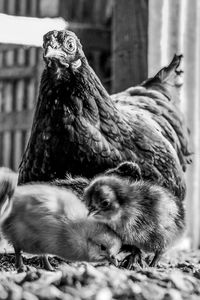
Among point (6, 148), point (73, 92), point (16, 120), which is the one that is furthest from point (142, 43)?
point (6, 148)

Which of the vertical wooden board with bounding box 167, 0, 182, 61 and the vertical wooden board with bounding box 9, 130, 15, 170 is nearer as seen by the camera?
the vertical wooden board with bounding box 167, 0, 182, 61

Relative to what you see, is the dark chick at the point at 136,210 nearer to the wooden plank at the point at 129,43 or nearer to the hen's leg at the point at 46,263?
the hen's leg at the point at 46,263

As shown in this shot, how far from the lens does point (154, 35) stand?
A: 3.92 metres

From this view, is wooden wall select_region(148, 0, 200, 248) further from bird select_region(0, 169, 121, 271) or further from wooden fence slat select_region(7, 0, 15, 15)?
wooden fence slat select_region(7, 0, 15, 15)

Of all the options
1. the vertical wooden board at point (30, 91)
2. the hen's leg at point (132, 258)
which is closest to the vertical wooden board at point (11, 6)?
the vertical wooden board at point (30, 91)

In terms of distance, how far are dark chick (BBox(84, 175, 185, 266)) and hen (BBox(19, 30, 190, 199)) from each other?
122 millimetres

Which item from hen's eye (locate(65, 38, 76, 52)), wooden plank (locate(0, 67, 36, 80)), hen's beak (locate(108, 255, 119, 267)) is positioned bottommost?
hen's beak (locate(108, 255, 119, 267))

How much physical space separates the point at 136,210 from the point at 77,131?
37cm

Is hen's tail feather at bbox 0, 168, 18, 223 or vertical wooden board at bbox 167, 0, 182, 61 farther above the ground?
vertical wooden board at bbox 167, 0, 182, 61

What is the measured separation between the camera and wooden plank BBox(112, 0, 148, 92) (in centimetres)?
398

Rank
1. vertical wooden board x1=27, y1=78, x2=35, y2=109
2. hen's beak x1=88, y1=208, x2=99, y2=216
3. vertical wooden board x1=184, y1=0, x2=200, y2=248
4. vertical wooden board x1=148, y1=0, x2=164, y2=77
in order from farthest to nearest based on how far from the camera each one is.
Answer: vertical wooden board x1=27, y1=78, x2=35, y2=109, vertical wooden board x1=184, y1=0, x2=200, y2=248, vertical wooden board x1=148, y1=0, x2=164, y2=77, hen's beak x1=88, y1=208, x2=99, y2=216

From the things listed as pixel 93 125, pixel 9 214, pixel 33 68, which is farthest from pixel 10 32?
pixel 33 68

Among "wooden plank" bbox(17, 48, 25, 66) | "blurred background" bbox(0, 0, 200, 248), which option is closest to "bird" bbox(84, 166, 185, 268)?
"blurred background" bbox(0, 0, 200, 248)

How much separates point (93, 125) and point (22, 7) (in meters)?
3.50
